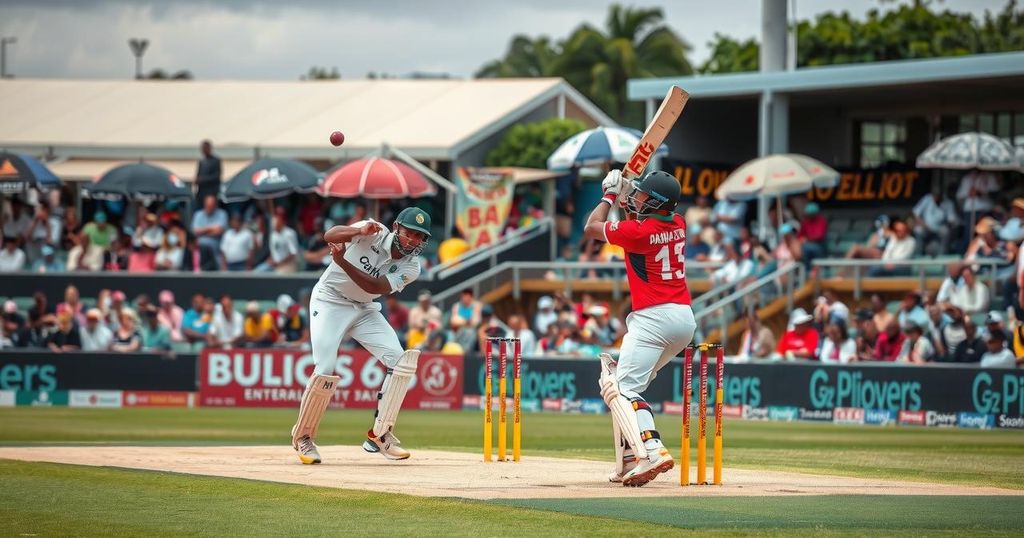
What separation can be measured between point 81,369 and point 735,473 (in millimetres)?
15173

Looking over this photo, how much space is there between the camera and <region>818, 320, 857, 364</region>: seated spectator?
21297 mm

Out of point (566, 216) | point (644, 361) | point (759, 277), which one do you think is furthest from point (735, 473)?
point (566, 216)

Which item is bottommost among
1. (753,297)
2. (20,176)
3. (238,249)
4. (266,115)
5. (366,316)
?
(366,316)

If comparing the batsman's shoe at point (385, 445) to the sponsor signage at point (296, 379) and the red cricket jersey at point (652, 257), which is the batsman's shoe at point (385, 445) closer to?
the red cricket jersey at point (652, 257)

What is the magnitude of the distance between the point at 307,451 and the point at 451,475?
1471mm

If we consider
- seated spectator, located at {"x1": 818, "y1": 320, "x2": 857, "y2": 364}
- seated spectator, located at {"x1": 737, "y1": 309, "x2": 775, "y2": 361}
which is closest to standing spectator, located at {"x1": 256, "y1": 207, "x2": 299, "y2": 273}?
seated spectator, located at {"x1": 737, "y1": 309, "x2": 775, "y2": 361}

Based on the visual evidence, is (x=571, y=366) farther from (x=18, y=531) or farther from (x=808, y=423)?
(x=18, y=531)

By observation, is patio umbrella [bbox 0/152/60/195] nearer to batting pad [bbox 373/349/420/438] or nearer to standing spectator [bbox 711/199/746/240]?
standing spectator [bbox 711/199/746/240]

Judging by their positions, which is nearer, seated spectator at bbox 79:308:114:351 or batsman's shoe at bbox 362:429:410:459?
batsman's shoe at bbox 362:429:410:459

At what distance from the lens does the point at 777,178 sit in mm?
24844

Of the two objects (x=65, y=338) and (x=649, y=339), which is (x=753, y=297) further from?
(x=649, y=339)

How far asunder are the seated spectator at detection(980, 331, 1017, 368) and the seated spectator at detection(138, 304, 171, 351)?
42.3 feet

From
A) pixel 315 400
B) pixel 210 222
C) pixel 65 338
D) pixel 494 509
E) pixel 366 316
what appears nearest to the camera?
pixel 494 509

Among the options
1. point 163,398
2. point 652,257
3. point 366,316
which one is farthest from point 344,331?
point 163,398
